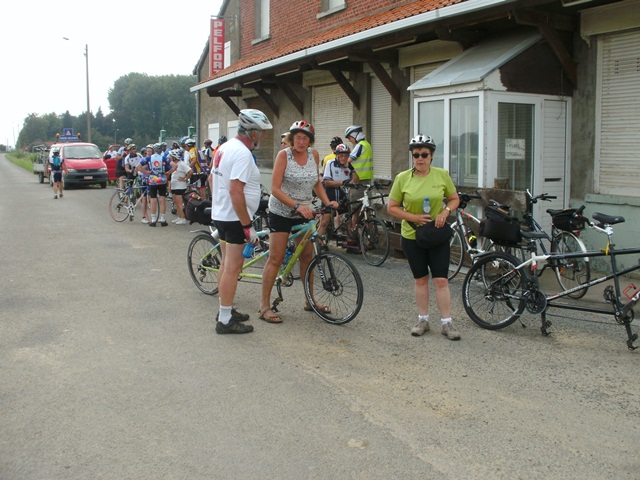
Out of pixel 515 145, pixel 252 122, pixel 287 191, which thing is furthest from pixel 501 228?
pixel 515 145

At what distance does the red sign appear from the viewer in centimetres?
2430

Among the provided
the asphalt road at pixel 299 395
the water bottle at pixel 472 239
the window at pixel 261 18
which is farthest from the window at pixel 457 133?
the window at pixel 261 18

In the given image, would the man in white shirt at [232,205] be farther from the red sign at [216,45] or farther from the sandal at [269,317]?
the red sign at [216,45]

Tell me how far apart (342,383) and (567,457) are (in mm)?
1734

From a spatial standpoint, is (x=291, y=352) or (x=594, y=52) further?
(x=594, y=52)

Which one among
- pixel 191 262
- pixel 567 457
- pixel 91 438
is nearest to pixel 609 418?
pixel 567 457

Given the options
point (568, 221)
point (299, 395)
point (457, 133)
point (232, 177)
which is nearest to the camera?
point (299, 395)

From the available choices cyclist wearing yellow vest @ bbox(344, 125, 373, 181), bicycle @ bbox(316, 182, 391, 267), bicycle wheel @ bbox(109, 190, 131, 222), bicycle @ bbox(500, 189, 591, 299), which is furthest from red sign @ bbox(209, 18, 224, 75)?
bicycle @ bbox(500, 189, 591, 299)

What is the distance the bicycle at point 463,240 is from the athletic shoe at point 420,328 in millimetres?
2338

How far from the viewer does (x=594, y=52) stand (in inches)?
381

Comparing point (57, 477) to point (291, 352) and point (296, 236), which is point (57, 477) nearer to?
point (291, 352)

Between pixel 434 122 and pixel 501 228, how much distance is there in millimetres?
4446

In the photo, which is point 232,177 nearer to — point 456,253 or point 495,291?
point 495,291

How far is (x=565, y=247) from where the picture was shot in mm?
8531
